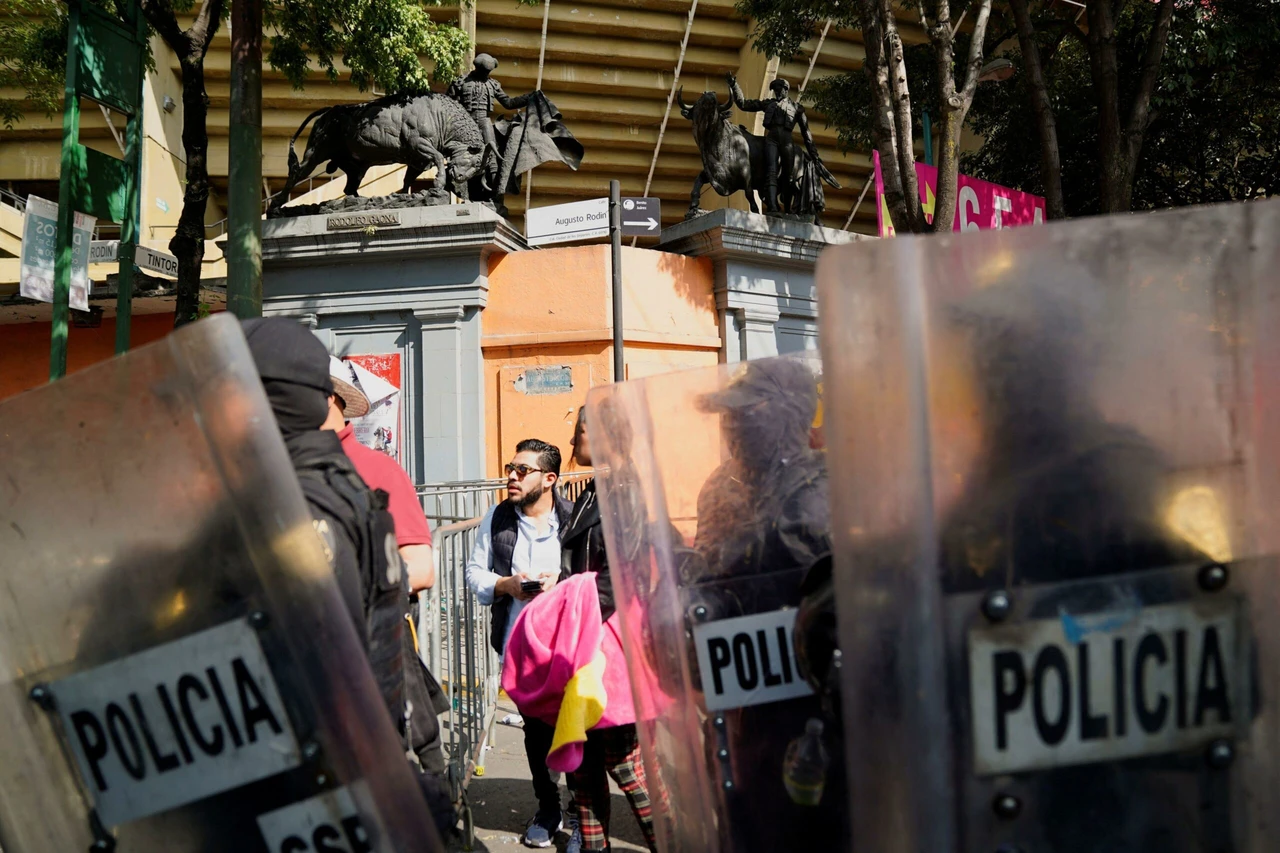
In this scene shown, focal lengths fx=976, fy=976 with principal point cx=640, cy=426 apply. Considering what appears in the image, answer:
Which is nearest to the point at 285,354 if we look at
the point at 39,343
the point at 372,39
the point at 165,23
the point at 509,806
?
the point at 509,806

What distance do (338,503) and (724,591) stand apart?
0.77 m

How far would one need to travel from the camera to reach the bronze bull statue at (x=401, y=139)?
1085 cm

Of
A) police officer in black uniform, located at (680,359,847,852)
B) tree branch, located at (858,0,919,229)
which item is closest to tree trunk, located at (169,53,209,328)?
tree branch, located at (858,0,919,229)

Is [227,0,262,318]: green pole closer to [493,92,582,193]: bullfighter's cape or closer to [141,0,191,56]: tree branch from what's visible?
[141,0,191,56]: tree branch

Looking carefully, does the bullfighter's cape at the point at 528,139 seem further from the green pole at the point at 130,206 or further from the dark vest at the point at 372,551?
the dark vest at the point at 372,551

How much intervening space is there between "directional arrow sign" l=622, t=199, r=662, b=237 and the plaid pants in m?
5.30

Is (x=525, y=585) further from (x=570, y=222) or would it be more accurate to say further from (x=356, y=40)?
(x=356, y=40)

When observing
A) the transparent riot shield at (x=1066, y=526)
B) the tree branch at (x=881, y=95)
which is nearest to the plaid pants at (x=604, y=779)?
the transparent riot shield at (x=1066, y=526)

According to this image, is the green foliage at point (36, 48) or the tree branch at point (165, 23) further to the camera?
the green foliage at point (36, 48)

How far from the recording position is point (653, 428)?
2.08 meters

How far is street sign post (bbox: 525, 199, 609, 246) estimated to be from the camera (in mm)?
7863

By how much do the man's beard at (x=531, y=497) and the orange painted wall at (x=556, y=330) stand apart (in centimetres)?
718

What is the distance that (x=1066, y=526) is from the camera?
3.83 ft

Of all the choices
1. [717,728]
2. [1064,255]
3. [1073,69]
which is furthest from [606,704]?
[1073,69]
